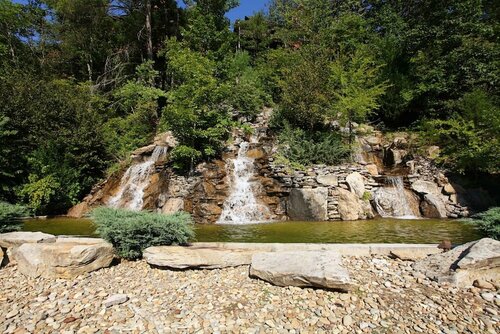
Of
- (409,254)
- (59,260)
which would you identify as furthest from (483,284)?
(59,260)

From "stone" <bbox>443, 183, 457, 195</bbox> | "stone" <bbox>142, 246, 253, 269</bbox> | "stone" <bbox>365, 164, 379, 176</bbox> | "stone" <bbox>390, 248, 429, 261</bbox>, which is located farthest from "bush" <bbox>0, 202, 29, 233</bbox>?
"stone" <bbox>443, 183, 457, 195</bbox>

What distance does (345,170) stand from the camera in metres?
11.7

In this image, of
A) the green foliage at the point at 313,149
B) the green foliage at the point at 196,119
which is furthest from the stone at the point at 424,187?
the green foliage at the point at 196,119

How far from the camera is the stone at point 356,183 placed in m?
11.1

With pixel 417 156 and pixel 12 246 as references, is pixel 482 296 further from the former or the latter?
pixel 417 156

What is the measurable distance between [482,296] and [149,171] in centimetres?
1270

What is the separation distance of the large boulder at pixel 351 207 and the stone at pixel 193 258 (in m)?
6.62

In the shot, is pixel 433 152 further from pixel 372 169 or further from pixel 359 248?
pixel 359 248

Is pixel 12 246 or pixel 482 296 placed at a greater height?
pixel 12 246

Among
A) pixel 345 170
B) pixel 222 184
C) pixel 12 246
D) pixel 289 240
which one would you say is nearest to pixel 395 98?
pixel 345 170

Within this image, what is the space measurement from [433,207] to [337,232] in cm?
513

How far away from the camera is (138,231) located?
5258 millimetres

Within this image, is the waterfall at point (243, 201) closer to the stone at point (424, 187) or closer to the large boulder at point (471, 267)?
the stone at point (424, 187)

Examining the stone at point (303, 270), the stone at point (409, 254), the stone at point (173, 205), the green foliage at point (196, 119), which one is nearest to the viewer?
the stone at point (303, 270)
